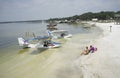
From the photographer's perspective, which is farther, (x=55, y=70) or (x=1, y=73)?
(x=1, y=73)

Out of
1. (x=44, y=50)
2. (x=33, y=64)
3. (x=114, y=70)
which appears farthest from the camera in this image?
(x=44, y=50)

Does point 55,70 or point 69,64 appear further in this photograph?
point 69,64

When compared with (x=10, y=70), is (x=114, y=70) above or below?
above

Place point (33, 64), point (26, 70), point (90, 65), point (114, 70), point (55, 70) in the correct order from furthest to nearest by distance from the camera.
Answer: point (33, 64) → point (26, 70) → point (55, 70) → point (90, 65) → point (114, 70)

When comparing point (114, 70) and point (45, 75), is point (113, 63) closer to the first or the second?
point (114, 70)

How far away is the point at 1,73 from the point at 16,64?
215 centimetres

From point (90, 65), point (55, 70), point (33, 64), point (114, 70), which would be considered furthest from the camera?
point (33, 64)

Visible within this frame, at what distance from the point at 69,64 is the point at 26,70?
3.93 metres

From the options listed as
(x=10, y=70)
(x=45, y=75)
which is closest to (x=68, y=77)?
(x=45, y=75)

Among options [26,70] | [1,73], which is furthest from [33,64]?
[1,73]

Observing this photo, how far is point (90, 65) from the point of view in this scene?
11250 mm

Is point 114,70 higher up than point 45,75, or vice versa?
point 114,70

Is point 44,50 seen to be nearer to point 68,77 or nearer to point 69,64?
point 69,64

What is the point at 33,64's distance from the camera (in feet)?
48.0
